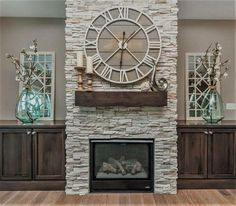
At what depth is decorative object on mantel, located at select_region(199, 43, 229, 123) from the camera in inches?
182

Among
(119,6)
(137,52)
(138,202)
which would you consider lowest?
(138,202)

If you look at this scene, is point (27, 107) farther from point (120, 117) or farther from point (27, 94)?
point (120, 117)

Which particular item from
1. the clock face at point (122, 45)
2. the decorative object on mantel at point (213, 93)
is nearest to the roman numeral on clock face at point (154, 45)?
the clock face at point (122, 45)

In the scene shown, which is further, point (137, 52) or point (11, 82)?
point (11, 82)

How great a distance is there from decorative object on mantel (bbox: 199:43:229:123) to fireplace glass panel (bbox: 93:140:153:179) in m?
1.12

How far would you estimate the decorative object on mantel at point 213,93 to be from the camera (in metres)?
4.63

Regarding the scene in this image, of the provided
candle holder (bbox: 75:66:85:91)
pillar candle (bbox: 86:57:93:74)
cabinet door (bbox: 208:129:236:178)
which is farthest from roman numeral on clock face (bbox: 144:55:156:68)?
cabinet door (bbox: 208:129:236:178)

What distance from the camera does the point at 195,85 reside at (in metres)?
5.15

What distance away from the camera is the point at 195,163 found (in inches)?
173

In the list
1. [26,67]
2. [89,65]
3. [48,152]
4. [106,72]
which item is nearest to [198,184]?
[106,72]

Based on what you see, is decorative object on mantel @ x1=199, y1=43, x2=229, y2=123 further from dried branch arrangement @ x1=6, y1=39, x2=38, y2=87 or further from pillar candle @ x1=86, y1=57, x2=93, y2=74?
dried branch arrangement @ x1=6, y1=39, x2=38, y2=87

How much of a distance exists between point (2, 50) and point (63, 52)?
3.31 ft

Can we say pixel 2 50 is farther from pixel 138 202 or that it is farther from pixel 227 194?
pixel 227 194

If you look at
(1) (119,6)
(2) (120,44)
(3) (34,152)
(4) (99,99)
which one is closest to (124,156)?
(4) (99,99)
